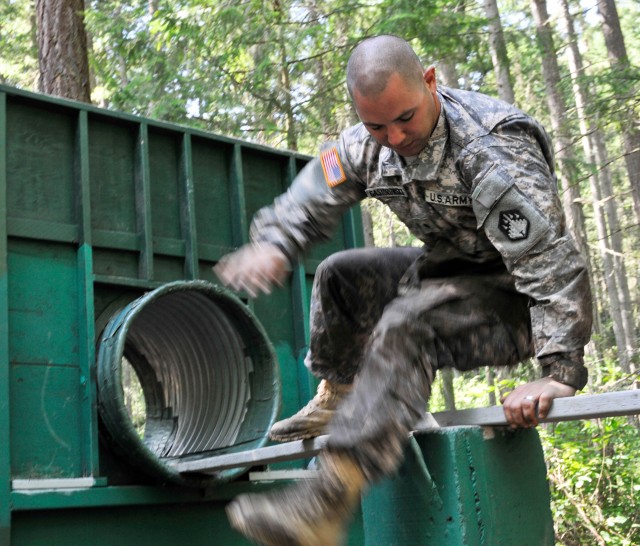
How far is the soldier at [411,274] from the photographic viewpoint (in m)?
2.39

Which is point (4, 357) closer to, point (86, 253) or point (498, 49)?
point (86, 253)

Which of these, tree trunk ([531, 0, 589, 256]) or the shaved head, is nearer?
the shaved head

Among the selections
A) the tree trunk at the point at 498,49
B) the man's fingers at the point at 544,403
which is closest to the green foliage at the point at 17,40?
the tree trunk at the point at 498,49

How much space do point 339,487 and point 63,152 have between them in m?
2.89

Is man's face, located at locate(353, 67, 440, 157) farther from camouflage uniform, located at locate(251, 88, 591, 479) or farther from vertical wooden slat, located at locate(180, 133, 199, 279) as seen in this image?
vertical wooden slat, located at locate(180, 133, 199, 279)

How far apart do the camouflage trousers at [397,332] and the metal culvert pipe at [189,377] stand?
3.96ft

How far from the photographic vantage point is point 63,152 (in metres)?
4.49

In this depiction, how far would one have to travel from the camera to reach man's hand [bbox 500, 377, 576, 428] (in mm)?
2510

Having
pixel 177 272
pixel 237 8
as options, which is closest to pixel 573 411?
pixel 177 272

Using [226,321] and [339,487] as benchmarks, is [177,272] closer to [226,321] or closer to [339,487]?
[226,321]

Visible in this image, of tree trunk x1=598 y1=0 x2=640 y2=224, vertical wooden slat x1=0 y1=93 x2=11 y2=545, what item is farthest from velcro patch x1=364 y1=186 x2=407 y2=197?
tree trunk x1=598 y1=0 x2=640 y2=224

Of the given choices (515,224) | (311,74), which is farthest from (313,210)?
(311,74)

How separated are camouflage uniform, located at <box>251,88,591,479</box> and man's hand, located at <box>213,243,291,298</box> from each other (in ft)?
0.42

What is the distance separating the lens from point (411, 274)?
315cm
